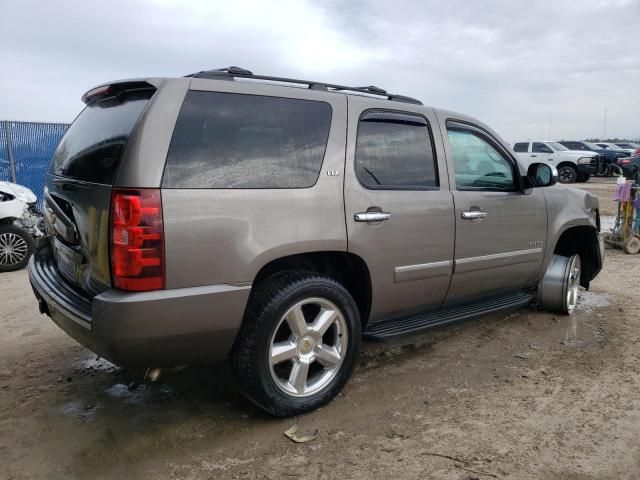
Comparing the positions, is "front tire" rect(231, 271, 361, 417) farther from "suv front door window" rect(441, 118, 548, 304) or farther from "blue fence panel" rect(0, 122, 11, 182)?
"blue fence panel" rect(0, 122, 11, 182)

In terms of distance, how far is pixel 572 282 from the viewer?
16.5 feet

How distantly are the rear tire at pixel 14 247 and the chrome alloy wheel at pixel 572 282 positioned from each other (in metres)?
6.53

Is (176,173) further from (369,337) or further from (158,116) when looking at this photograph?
(369,337)

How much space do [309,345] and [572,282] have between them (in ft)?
10.3

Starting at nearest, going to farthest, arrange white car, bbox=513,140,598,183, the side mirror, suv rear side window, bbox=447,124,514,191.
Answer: suv rear side window, bbox=447,124,514,191
the side mirror
white car, bbox=513,140,598,183

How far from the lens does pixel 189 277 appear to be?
8.32 ft

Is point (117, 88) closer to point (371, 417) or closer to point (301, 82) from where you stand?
point (301, 82)

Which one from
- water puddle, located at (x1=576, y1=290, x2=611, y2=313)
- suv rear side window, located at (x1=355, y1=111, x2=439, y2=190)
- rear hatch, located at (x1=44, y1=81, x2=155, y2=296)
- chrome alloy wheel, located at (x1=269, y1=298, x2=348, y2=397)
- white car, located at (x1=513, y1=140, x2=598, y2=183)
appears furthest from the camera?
white car, located at (x1=513, y1=140, x2=598, y2=183)

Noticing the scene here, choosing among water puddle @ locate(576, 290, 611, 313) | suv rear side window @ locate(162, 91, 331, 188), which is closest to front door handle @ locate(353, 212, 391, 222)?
suv rear side window @ locate(162, 91, 331, 188)

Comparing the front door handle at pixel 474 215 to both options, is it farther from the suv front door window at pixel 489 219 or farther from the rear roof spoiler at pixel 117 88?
the rear roof spoiler at pixel 117 88

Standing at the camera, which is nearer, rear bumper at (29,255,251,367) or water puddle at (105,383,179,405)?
rear bumper at (29,255,251,367)

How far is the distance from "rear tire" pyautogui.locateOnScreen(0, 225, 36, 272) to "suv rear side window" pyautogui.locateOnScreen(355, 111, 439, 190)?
568cm

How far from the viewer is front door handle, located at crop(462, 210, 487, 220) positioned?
12.2 ft

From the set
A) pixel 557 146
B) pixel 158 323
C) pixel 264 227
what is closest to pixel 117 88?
pixel 264 227
